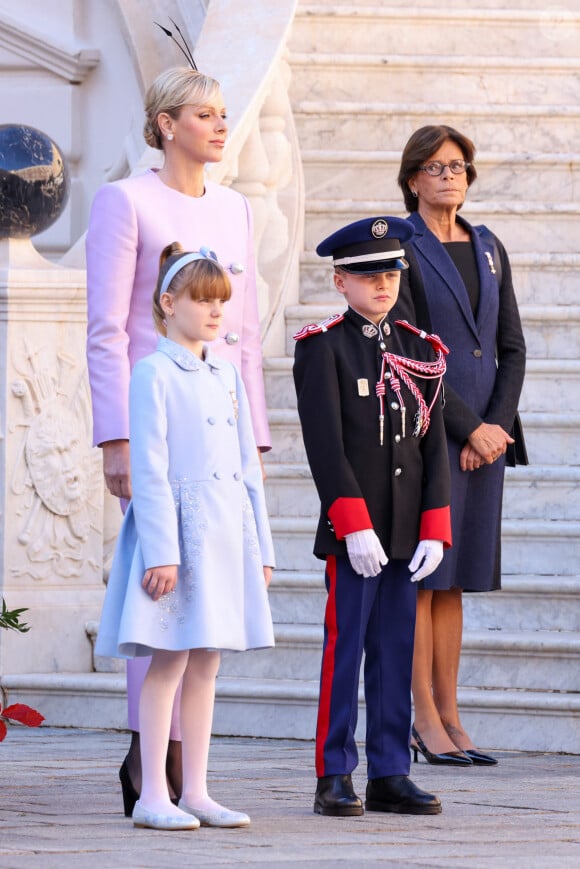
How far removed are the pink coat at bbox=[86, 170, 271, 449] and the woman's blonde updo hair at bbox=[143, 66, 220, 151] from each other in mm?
116

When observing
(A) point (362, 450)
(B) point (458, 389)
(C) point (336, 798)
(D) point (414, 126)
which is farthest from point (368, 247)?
(D) point (414, 126)

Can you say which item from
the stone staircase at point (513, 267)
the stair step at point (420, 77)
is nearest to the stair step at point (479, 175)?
the stone staircase at point (513, 267)

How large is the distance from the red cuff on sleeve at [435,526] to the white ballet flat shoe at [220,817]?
2.46 feet

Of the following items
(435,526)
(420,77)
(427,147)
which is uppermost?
(420,77)

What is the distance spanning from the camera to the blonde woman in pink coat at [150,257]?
4320 mm

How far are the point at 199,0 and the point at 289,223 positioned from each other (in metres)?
1.86

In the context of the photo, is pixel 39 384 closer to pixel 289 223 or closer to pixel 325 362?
pixel 289 223

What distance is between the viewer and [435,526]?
14.6 ft

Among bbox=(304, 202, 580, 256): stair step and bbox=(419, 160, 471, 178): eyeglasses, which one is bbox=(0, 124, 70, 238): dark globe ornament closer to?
bbox=(304, 202, 580, 256): stair step

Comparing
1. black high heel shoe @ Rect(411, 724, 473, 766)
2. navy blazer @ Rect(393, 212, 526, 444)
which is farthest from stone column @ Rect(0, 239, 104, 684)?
black high heel shoe @ Rect(411, 724, 473, 766)

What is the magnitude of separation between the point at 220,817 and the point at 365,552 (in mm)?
647

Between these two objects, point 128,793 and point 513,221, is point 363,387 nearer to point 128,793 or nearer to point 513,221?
point 128,793

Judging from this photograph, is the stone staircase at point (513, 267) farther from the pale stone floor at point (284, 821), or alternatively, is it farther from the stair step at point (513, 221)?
the pale stone floor at point (284, 821)

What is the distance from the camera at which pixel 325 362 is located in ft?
14.6
